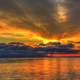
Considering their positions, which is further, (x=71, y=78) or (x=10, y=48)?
(x=10, y=48)

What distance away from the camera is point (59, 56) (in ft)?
216

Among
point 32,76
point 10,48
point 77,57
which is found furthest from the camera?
point 77,57

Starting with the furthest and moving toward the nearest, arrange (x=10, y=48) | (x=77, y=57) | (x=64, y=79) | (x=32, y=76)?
(x=77, y=57)
(x=10, y=48)
(x=32, y=76)
(x=64, y=79)

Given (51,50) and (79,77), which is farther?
(51,50)

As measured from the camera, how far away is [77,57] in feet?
221

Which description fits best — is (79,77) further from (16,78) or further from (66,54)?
(66,54)

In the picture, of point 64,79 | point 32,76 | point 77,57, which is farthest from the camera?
point 77,57

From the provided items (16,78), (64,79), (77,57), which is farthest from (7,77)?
(77,57)

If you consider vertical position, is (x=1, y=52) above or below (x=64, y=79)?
above

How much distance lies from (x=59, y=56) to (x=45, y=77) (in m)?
34.6

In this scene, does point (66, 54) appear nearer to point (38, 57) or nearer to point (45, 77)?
point (38, 57)

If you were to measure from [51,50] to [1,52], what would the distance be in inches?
253

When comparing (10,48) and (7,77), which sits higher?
(10,48)

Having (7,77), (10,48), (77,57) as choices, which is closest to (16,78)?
A: (7,77)
